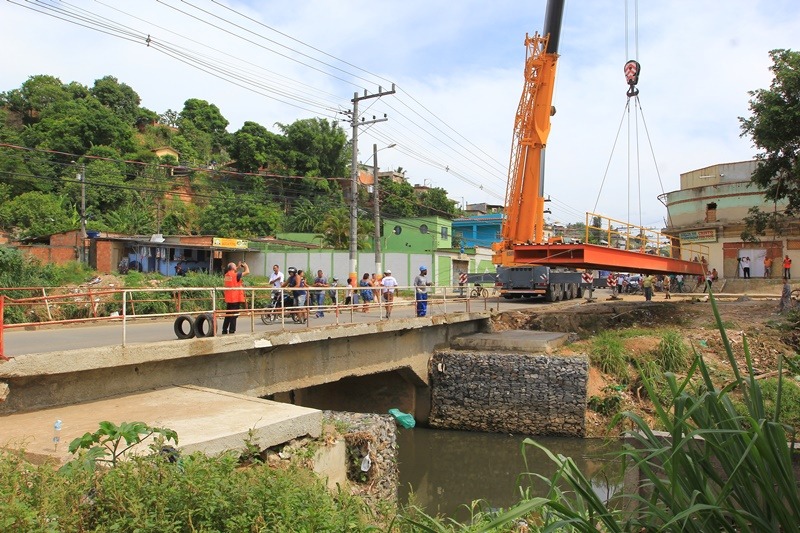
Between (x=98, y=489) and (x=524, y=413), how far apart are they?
1407 cm

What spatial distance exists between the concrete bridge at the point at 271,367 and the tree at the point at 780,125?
1131 centimetres

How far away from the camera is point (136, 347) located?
28.1 ft

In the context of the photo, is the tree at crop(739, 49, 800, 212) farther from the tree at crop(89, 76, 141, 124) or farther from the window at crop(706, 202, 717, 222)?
the tree at crop(89, 76, 141, 124)

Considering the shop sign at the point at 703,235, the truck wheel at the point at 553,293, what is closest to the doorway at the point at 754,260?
the shop sign at the point at 703,235

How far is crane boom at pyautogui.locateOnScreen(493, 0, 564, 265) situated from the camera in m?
19.7

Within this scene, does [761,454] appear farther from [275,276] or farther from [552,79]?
[552,79]

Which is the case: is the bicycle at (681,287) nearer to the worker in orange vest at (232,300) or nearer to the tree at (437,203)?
the tree at (437,203)

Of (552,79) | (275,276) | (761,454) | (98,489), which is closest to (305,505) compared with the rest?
(98,489)

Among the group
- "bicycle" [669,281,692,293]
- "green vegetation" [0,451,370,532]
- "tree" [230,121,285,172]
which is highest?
"tree" [230,121,285,172]

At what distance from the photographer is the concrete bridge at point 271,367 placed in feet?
25.4

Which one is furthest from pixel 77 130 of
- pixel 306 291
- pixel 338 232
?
pixel 306 291

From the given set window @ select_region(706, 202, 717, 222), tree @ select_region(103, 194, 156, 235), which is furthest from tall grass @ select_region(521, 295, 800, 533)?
tree @ select_region(103, 194, 156, 235)

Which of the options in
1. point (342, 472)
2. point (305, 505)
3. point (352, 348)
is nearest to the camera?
point (305, 505)

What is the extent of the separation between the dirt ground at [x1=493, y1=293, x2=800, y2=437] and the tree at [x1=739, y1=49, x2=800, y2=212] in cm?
476
